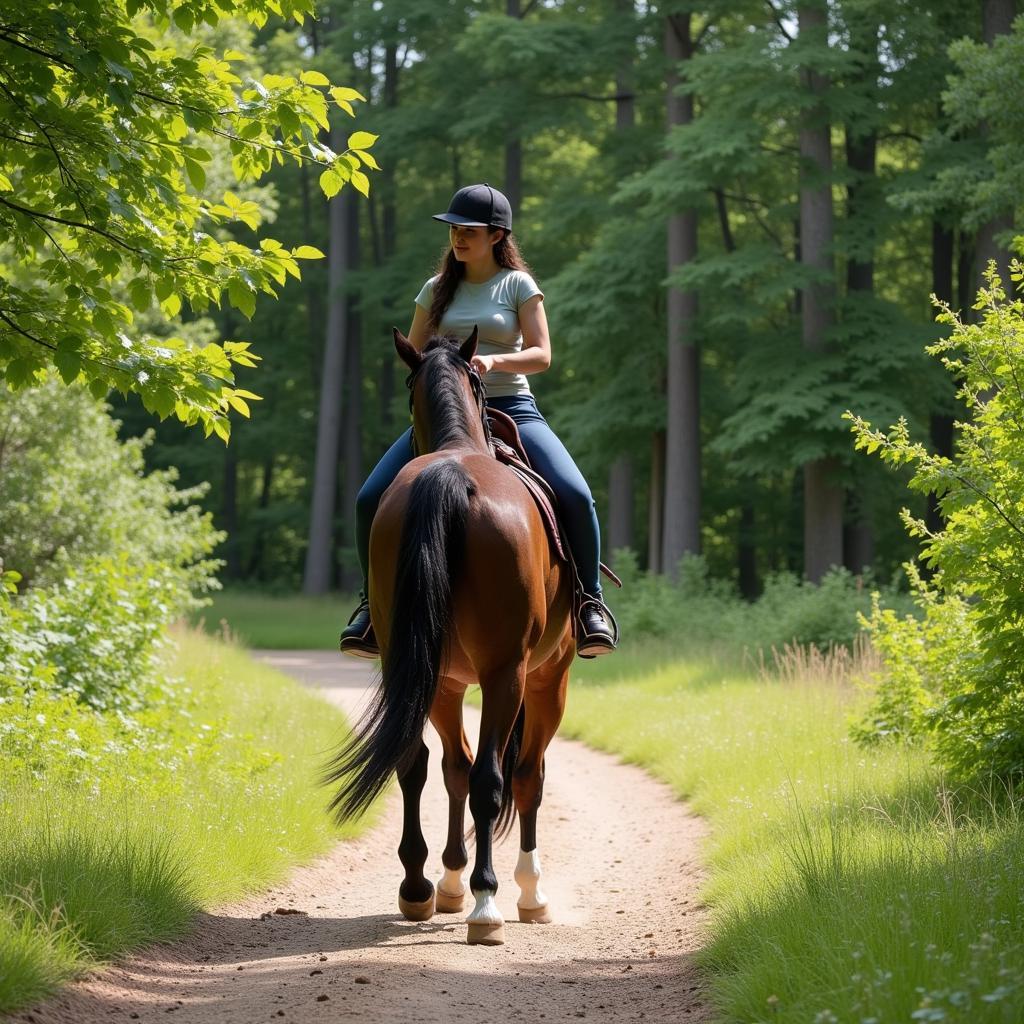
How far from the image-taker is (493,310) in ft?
23.8

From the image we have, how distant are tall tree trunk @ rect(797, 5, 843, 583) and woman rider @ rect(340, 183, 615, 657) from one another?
15521 mm

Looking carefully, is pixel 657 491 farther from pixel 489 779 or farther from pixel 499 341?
pixel 489 779

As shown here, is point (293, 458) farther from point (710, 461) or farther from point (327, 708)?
point (327, 708)

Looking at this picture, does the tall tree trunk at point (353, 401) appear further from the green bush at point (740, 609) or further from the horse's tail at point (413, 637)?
the horse's tail at point (413, 637)

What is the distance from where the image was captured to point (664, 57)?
27203 mm

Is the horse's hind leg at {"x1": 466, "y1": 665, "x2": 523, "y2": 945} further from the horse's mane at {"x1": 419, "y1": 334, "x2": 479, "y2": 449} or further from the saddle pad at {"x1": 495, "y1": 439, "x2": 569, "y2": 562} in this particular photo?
the horse's mane at {"x1": 419, "y1": 334, "x2": 479, "y2": 449}

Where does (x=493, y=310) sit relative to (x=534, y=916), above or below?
above

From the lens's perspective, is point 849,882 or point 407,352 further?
point 407,352

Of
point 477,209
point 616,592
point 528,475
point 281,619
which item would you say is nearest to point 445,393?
point 528,475

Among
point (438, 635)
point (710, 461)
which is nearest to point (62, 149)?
point (438, 635)

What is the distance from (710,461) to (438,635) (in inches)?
1185

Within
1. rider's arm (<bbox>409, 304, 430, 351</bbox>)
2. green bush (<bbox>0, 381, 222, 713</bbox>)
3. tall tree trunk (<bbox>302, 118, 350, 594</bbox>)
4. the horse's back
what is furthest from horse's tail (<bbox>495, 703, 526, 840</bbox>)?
tall tree trunk (<bbox>302, 118, 350, 594</bbox>)

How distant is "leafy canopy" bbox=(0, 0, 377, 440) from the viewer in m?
6.41

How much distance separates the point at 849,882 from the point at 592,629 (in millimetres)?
2105
